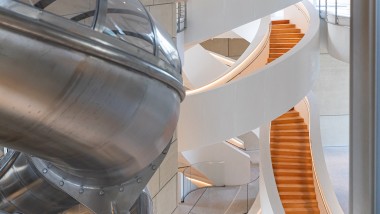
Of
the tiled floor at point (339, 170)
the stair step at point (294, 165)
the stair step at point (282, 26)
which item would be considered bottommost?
the tiled floor at point (339, 170)

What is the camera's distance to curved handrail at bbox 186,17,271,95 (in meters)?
8.72

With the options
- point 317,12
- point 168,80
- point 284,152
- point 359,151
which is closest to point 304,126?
point 284,152

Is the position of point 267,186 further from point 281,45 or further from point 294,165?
point 281,45

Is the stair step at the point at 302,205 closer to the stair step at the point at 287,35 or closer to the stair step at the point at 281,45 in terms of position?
the stair step at the point at 281,45

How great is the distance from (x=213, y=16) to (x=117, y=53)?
6287 millimetres

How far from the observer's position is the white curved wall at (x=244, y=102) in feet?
22.2

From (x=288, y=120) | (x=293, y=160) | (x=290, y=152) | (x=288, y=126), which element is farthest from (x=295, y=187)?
(x=288, y=120)

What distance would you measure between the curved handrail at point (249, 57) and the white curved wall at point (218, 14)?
1.05 metres

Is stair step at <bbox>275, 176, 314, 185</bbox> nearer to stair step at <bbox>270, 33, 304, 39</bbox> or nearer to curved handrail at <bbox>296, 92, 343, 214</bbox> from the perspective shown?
curved handrail at <bbox>296, 92, 343, 214</bbox>

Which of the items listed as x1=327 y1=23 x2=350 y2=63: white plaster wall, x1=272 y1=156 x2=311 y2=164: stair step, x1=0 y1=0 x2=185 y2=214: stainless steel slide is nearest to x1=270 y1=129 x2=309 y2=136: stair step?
x1=272 y1=156 x2=311 y2=164: stair step

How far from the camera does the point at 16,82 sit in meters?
1.25

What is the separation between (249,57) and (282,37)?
76.7 inches

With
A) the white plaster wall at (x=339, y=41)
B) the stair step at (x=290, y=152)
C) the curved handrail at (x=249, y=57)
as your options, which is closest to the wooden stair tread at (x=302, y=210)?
the stair step at (x=290, y=152)

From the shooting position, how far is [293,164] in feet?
31.6
